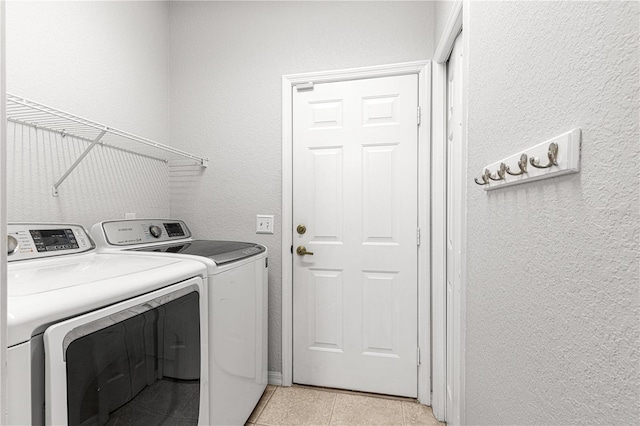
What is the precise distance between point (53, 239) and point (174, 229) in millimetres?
715

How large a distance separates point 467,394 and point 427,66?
1.69m

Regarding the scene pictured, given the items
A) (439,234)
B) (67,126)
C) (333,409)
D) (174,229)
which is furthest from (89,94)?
(333,409)

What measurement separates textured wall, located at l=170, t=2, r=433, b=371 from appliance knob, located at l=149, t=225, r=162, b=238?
32cm

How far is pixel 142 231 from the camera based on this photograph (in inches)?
69.0

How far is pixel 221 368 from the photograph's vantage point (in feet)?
4.43

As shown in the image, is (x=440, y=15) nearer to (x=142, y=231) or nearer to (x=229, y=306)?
(x=229, y=306)

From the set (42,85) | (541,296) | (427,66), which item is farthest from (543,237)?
(42,85)

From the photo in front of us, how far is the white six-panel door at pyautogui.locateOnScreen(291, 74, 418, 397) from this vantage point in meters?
1.87

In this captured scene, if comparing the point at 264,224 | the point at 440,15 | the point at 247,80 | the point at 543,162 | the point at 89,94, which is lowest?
the point at 264,224

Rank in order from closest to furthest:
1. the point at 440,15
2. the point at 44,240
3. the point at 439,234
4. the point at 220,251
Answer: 1. the point at 44,240
2. the point at 220,251
3. the point at 440,15
4. the point at 439,234

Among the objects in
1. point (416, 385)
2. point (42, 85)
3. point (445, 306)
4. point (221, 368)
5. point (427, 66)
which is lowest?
point (416, 385)

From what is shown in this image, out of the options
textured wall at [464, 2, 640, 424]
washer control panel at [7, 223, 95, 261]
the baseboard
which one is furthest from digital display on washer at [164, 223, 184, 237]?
textured wall at [464, 2, 640, 424]

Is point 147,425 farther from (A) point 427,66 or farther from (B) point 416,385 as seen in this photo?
(A) point 427,66

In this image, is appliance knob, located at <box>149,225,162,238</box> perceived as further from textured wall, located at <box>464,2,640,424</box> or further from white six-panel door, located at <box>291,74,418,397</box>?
textured wall, located at <box>464,2,640,424</box>
